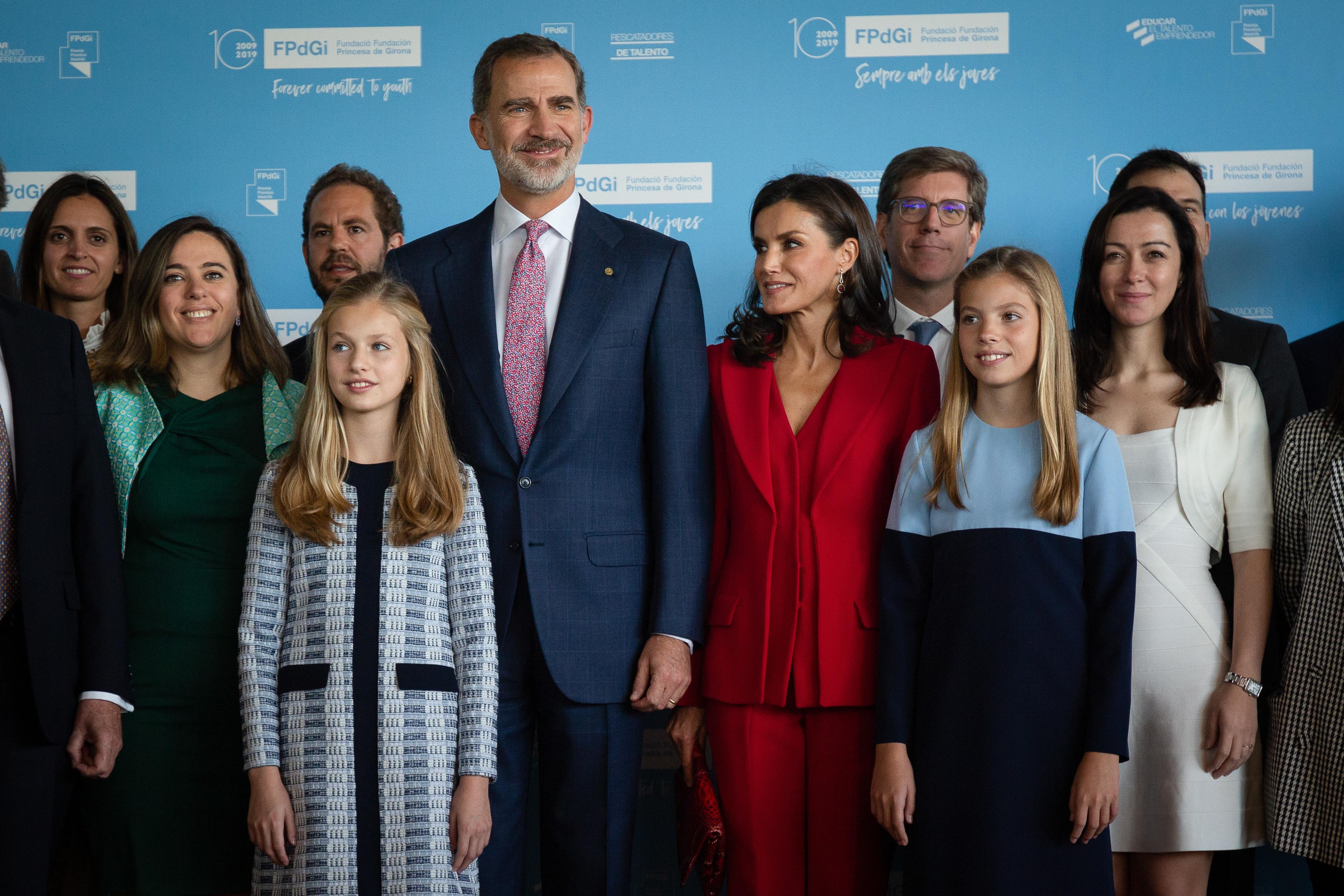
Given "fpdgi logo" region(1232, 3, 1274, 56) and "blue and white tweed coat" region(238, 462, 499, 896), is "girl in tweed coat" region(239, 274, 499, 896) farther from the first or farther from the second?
"fpdgi logo" region(1232, 3, 1274, 56)

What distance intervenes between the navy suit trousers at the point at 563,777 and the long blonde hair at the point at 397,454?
0.24 meters

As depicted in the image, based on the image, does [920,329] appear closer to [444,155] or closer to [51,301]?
[444,155]

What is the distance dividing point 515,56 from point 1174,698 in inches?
73.3

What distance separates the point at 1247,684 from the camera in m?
2.15

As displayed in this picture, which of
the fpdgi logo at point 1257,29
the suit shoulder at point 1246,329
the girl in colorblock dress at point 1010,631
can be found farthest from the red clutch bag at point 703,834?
the fpdgi logo at point 1257,29

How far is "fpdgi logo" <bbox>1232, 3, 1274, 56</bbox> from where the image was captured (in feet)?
12.5

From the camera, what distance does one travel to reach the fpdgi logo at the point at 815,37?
154 inches

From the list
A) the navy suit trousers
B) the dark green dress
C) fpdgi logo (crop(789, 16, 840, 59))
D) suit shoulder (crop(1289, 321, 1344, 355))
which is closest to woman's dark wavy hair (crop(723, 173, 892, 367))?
the navy suit trousers

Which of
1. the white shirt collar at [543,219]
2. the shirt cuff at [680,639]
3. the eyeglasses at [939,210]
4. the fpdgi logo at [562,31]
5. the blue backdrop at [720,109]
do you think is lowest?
the shirt cuff at [680,639]

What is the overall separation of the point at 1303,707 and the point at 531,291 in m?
1.69

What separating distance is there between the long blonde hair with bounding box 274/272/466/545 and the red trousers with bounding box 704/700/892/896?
0.71m

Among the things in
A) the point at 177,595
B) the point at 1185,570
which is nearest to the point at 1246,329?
the point at 1185,570

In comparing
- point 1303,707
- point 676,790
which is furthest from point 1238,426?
point 676,790

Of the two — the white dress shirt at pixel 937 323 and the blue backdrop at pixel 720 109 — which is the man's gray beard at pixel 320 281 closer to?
the blue backdrop at pixel 720 109
